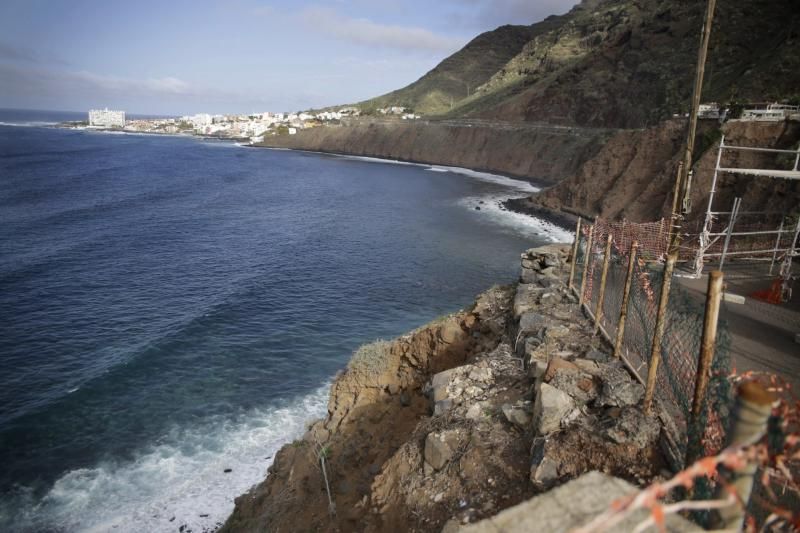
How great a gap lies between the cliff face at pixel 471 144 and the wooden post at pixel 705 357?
221 ft

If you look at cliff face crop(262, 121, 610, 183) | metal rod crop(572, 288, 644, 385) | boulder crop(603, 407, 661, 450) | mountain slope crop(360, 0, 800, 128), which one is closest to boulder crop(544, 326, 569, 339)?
metal rod crop(572, 288, 644, 385)

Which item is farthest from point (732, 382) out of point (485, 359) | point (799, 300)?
point (799, 300)

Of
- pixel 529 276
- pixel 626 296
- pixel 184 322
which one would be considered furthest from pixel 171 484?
pixel 626 296

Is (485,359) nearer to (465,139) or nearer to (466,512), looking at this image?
(466,512)

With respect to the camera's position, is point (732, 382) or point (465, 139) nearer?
point (732, 382)

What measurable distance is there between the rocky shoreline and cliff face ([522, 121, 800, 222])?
64.4 feet

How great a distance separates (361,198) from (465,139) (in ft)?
146

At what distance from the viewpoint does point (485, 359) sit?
11.6 m

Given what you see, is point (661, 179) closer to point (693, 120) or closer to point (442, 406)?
point (693, 120)

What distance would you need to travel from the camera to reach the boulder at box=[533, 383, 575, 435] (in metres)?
7.61

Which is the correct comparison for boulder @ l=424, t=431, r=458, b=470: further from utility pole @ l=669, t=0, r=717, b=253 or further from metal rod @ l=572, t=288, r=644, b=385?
utility pole @ l=669, t=0, r=717, b=253

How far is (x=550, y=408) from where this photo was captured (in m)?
7.75

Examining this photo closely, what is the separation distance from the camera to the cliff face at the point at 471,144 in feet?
247

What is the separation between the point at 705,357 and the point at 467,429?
4.50 m
